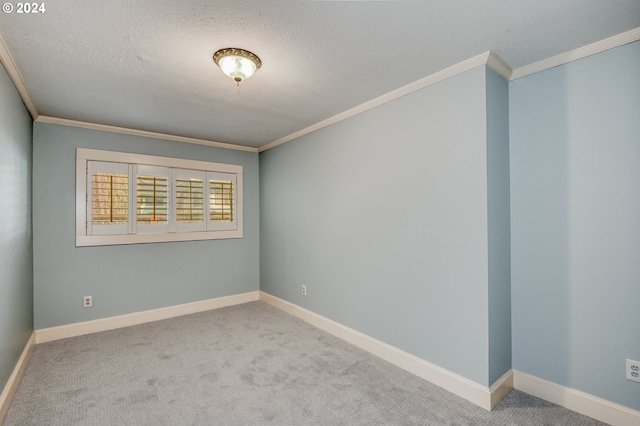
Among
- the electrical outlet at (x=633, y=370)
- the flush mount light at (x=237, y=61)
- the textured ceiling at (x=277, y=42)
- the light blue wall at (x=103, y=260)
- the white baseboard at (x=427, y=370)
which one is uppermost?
the textured ceiling at (x=277, y=42)

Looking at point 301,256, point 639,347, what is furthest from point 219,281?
point 639,347

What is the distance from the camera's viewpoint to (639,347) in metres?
1.86

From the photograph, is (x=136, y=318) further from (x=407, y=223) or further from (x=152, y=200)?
(x=407, y=223)

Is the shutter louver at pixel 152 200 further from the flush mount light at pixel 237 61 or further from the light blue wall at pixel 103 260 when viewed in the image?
the flush mount light at pixel 237 61

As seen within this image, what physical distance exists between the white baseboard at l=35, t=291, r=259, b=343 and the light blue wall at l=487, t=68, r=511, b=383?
3479mm

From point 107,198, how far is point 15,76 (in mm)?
1617

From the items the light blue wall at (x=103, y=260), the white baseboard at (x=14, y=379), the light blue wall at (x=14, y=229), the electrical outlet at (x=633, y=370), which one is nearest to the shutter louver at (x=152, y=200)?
the light blue wall at (x=103, y=260)

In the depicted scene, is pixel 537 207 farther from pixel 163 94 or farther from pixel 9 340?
pixel 9 340

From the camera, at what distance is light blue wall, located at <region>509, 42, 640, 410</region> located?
6.26 ft

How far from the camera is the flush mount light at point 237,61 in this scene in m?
2.02

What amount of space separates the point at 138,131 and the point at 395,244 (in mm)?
3406

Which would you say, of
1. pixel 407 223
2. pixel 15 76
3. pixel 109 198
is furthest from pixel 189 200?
pixel 407 223

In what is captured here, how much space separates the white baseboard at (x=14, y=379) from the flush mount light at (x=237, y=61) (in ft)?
8.83

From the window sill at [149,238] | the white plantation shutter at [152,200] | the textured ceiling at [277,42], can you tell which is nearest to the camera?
the textured ceiling at [277,42]
